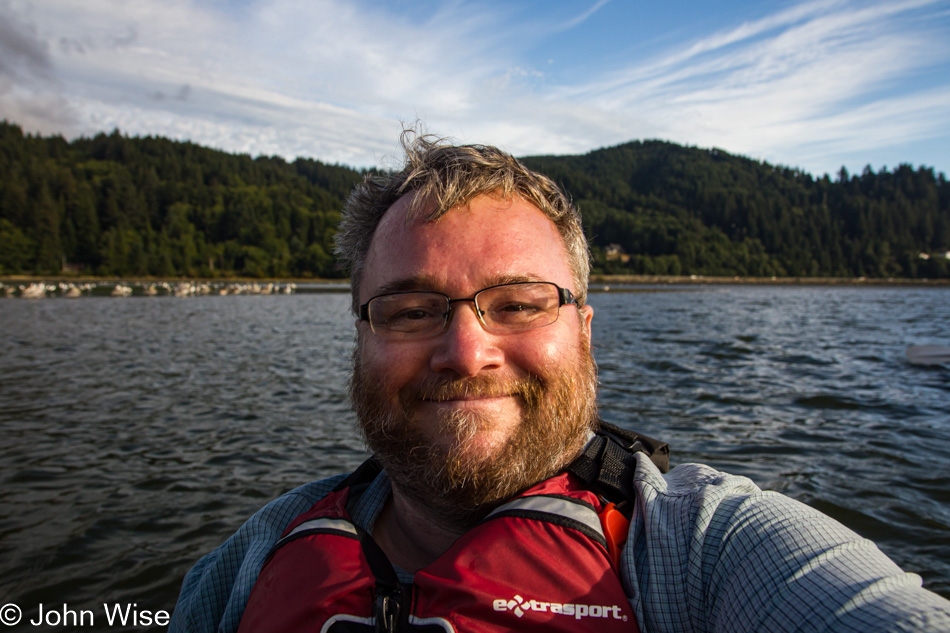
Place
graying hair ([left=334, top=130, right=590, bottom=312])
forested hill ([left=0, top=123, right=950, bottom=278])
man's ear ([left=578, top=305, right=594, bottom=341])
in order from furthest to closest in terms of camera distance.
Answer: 1. forested hill ([left=0, top=123, right=950, bottom=278])
2. man's ear ([left=578, top=305, right=594, bottom=341])
3. graying hair ([left=334, top=130, right=590, bottom=312])

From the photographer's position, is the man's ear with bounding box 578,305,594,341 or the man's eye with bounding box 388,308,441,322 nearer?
the man's eye with bounding box 388,308,441,322

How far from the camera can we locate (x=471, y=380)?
185 cm

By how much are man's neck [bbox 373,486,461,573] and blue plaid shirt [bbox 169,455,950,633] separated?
1.56ft

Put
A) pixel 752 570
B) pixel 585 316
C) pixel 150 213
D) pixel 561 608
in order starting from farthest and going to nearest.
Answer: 1. pixel 150 213
2. pixel 585 316
3. pixel 561 608
4. pixel 752 570

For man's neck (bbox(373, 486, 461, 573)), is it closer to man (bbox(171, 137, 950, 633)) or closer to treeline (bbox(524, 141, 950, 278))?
man (bbox(171, 137, 950, 633))

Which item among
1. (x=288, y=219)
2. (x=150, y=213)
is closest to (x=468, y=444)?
(x=288, y=219)

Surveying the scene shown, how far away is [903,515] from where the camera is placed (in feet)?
19.1

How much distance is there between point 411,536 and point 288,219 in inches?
5636

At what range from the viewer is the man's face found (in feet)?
6.10

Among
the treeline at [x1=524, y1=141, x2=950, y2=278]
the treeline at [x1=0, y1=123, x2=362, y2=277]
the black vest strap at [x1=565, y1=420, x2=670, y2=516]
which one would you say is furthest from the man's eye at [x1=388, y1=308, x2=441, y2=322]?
the treeline at [x1=524, y1=141, x2=950, y2=278]

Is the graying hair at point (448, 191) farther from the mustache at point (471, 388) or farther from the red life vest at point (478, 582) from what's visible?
the red life vest at point (478, 582)

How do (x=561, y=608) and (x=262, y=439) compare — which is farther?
(x=262, y=439)

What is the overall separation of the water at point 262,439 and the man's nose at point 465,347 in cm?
470

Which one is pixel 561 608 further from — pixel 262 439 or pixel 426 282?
pixel 262 439
